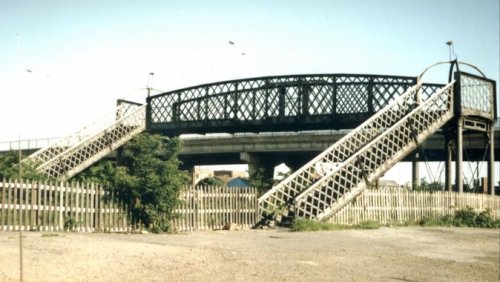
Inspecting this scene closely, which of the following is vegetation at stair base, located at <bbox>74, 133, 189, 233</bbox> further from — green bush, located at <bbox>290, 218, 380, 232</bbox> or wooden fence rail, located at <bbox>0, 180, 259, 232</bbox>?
green bush, located at <bbox>290, 218, 380, 232</bbox>

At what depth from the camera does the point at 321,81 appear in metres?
43.4

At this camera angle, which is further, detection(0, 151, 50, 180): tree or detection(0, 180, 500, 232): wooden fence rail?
detection(0, 151, 50, 180): tree

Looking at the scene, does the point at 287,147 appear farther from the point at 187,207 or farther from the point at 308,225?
the point at 187,207

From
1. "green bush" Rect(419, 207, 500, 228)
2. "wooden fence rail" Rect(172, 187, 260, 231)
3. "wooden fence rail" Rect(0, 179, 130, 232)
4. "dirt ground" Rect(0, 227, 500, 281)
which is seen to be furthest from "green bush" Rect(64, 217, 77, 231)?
"green bush" Rect(419, 207, 500, 228)

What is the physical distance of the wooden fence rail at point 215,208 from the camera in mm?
16078

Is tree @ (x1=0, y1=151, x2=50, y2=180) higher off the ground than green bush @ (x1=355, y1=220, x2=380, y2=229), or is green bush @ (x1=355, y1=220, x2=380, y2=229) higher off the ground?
tree @ (x1=0, y1=151, x2=50, y2=180)

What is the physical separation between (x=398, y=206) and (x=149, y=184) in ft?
44.2

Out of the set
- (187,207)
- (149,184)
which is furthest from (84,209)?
(187,207)

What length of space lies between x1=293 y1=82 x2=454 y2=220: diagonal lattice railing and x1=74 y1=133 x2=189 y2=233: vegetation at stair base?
556cm

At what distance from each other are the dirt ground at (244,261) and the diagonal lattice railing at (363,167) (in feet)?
16.6

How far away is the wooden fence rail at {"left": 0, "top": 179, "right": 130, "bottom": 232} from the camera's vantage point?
41.2ft

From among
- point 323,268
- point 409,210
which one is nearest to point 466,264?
point 323,268

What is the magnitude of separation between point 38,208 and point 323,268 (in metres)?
9.04

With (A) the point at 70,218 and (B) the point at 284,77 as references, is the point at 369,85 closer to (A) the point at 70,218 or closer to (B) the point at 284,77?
(B) the point at 284,77
